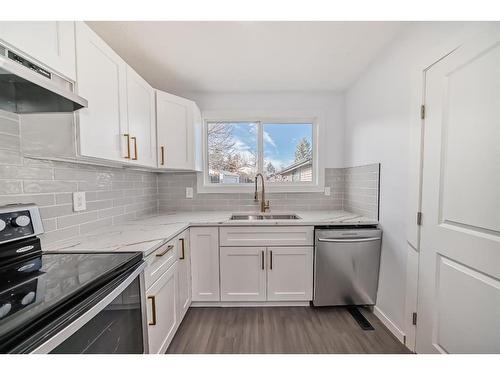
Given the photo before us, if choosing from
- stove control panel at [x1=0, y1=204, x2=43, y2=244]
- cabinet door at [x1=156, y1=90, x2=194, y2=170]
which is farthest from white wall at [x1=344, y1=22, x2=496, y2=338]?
stove control panel at [x1=0, y1=204, x2=43, y2=244]

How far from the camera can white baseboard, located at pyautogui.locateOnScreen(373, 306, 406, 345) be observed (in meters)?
1.49

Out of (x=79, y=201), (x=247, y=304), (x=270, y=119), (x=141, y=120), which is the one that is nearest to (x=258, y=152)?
(x=270, y=119)

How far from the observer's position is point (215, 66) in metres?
1.88

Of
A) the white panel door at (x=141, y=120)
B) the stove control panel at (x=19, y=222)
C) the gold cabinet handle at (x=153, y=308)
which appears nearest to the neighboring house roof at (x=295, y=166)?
the white panel door at (x=141, y=120)

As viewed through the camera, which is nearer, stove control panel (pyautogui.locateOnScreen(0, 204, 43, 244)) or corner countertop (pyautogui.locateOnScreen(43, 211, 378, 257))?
stove control panel (pyautogui.locateOnScreen(0, 204, 43, 244))

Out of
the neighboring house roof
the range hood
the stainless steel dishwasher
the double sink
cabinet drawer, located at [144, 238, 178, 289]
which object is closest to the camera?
the range hood

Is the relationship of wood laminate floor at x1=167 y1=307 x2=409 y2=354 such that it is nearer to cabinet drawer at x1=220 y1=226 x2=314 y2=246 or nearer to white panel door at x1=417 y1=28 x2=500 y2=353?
white panel door at x1=417 y1=28 x2=500 y2=353

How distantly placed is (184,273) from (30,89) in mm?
1478

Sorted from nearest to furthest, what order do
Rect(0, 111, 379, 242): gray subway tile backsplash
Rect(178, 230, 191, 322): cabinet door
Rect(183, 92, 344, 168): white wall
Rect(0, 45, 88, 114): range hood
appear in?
Rect(0, 45, 88, 114): range hood < Rect(0, 111, 379, 242): gray subway tile backsplash < Rect(178, 230, 191, 322): cabinet door < Rect(183, 92, 344, 168): white wall

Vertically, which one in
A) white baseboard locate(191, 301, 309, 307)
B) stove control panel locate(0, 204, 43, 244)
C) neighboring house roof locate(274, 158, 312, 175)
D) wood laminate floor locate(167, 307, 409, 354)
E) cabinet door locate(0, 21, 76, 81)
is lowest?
wood laminate floor locate(167, 307, 409, 354)

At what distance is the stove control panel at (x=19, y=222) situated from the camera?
0.88 m

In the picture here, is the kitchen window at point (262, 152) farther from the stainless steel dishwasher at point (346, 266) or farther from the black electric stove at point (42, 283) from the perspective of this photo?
the black electric stove at point (42, 283)

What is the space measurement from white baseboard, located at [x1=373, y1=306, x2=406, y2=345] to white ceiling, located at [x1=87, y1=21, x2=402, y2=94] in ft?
7.32

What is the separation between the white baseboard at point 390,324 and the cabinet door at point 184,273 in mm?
1684
